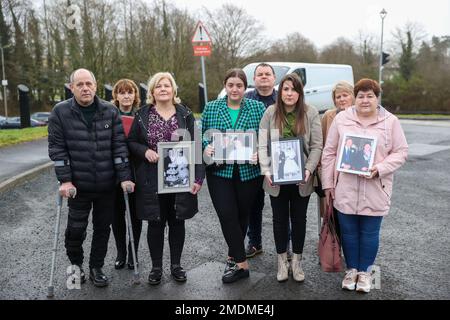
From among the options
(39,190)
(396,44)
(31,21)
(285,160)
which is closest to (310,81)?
(39,190)

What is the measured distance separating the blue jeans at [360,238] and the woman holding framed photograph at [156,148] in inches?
54.7

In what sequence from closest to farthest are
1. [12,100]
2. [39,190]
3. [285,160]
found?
[285,160], [39,190], [12,100]

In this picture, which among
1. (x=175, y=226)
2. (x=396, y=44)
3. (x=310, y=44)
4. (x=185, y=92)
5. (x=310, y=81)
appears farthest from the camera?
(x=310, y=44)

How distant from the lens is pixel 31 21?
130 feet

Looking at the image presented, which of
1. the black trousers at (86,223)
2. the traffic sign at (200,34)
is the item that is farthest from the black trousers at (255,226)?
the traffic sign at (200,34)

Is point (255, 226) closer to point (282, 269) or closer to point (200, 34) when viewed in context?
point (282, 269)

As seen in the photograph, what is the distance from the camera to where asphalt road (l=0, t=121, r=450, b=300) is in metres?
3.86

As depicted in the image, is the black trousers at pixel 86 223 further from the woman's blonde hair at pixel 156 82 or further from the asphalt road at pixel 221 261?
the woman's blonde hair at pixel 156 82

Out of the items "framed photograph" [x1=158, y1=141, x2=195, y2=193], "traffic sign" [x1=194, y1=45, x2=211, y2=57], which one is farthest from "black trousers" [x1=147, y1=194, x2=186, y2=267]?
"traffic sign" [x1=194, y1=45, x2=211, y2=57]

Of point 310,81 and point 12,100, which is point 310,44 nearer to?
point 12,100

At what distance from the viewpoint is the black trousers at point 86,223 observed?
405cm

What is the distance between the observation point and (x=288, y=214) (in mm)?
4199

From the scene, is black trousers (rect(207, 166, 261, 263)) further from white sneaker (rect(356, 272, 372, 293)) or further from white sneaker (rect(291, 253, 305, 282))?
white sneaker (rect(356, 272, 372, 293))
